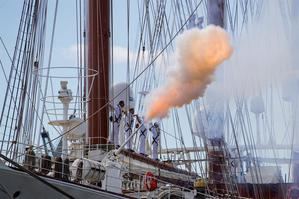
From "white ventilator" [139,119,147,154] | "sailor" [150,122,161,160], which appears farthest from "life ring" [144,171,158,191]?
"sailor" [150,122,161,160]

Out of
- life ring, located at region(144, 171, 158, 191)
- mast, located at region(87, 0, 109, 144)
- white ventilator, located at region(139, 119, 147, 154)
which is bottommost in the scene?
life ring, located at region(144, 171, 158, 191)

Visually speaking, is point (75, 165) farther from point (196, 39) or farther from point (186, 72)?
point (196, 39)

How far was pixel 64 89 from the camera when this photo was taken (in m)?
15.8

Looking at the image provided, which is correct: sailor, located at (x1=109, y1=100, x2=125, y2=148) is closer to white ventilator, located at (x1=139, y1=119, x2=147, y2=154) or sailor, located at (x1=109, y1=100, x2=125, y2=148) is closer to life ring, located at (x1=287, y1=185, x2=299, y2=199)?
white ventilator, located at (x1=139, y1=119, x2=147, y2=154)

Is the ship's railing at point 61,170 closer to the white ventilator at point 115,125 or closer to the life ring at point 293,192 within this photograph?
the white ventilator at point 115,125

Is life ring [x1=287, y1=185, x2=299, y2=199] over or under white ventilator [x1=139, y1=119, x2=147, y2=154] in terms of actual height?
under

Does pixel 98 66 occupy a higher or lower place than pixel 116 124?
higher

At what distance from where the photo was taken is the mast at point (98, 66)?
16.4 meters

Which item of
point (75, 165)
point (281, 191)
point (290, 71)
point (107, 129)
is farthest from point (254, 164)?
point (75, 165)

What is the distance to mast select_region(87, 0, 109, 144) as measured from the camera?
53.9 ft

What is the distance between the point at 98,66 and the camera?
674 inches

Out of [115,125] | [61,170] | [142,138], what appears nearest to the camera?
[61,170]

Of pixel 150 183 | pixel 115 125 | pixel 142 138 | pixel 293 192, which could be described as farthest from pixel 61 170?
pixel 293 192

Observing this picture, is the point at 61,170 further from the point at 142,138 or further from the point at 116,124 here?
the point at 142,138
